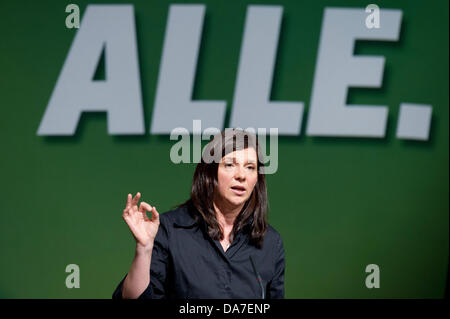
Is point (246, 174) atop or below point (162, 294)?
atop

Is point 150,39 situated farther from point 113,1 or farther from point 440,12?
point 440,12

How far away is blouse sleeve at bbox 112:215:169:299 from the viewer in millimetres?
1872

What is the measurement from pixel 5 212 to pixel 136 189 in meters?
0.97

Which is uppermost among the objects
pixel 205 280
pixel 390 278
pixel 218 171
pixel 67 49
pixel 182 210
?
pixel 67 49

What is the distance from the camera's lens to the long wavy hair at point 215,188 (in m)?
2.04

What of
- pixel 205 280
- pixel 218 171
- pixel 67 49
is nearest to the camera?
pixel 205 280

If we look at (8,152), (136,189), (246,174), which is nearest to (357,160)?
(136,189)

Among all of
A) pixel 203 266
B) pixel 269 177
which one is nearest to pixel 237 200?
pixel 203 266

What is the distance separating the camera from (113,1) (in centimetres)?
376

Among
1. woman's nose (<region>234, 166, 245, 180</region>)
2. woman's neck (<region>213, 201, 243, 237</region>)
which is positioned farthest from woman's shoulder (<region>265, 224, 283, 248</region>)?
woman's nose (<region>234, 166, 245, 180</region>)

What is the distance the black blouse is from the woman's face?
149mm

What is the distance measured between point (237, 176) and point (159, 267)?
1.48 feet
